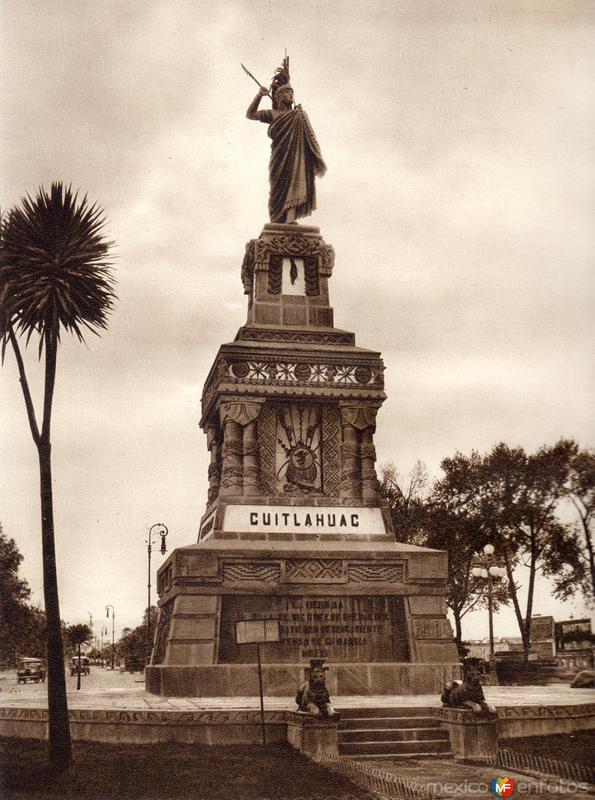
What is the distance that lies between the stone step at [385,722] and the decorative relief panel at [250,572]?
20.7ft

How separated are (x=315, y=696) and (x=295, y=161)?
1933 centimetres

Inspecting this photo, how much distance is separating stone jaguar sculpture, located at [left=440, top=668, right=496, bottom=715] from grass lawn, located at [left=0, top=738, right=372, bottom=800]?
3.24m

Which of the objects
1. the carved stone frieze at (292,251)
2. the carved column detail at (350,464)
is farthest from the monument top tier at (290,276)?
the carved column detail at (350,464)

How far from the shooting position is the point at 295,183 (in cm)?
2975

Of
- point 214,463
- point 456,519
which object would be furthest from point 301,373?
point 456,519

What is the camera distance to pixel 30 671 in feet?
165

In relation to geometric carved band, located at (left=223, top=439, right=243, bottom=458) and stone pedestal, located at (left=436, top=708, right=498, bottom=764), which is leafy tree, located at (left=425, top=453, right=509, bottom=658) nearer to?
geometric carved band, located at (left=223, top=439, right=243, bottom=458)

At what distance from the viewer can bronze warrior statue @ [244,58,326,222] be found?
29.5m

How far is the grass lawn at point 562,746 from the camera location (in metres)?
14.9

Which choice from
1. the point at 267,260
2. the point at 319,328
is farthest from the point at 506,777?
the point at 267,260

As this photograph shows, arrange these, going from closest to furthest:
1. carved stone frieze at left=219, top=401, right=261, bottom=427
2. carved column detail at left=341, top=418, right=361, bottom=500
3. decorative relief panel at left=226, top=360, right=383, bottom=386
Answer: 1. carved stone frieze at left=219, top=401, right=261, bottom=427
2. carved column detail at left=341, top=418, right=361, bottom=500
3. decorative relief panel at left=226, top=360, right=383, bottom=386

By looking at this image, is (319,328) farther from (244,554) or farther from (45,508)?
(45,508)

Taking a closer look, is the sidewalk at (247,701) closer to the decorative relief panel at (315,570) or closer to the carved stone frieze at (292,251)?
the decorative relief panel at (315,570)

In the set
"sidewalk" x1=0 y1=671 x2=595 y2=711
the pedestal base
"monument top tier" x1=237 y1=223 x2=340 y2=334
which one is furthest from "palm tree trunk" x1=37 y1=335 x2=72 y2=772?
"monument top tier" x1=237 y1=223 x2=340 y2=334
